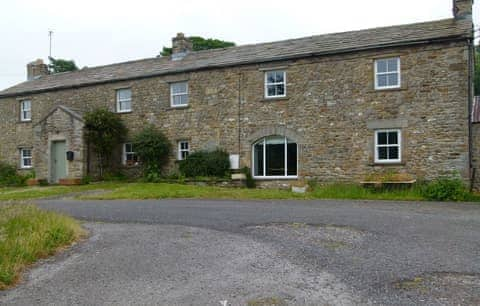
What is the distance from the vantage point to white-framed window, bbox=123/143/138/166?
76.6 ft

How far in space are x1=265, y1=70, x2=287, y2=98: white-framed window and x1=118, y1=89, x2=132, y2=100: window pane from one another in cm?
802

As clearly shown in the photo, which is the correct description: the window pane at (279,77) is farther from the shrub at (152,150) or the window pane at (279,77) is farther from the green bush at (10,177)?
the green bush at (10,177)

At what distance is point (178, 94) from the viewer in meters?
22.4

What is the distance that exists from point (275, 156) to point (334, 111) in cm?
329

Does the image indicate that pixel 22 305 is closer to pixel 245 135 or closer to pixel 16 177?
pixel 245 135

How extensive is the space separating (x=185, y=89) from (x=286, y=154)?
6415 millimetres

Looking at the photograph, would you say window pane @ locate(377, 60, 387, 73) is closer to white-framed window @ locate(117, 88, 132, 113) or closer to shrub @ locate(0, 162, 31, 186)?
white-framed window @ locate(117, 88, 132, 113)

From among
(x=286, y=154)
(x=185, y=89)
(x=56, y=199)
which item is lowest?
(x=56, y=199)

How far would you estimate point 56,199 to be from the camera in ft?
55.3

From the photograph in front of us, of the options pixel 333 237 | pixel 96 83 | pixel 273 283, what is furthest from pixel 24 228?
pixel 96 83

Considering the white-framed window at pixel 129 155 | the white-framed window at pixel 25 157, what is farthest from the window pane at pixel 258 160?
the white-framed window at pixel 25 157

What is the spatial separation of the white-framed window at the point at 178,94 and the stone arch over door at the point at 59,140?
4793mm

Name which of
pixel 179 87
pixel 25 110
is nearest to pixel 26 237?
pixel 179 87

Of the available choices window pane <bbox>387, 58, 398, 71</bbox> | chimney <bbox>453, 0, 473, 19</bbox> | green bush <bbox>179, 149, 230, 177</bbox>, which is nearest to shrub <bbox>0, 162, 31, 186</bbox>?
green bush <bbox>179, 149, 230, 177</bbox>
